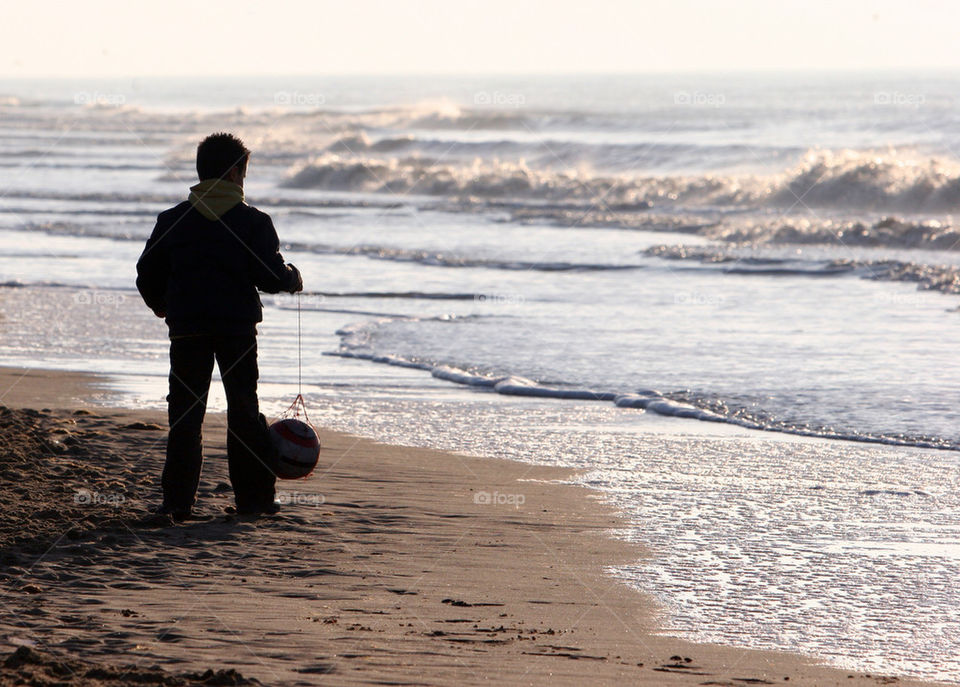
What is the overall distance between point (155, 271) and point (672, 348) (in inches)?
231

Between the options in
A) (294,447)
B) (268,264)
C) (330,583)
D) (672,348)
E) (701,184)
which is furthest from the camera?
(701,184)

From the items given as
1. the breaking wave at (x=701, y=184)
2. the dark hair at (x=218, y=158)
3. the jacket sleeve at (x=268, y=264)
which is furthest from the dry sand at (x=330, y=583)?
the breaking wave at (x=701, y=184)

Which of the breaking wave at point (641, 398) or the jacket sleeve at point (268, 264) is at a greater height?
the jacket sleeve at point (268, 264)

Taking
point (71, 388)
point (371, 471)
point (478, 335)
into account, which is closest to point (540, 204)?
point (478, 335)

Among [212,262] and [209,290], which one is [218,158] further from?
[209,290]

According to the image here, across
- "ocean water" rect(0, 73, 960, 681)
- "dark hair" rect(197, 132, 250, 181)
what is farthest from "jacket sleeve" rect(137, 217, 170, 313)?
"ocean water" rect(0, 73, 960, 681)

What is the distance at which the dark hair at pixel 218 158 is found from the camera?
5328 mm

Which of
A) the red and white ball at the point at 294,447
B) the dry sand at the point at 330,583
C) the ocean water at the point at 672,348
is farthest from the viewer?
the red and white ball at the point at 294,447

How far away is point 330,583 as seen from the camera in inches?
183

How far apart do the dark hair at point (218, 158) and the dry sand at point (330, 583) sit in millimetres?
1448

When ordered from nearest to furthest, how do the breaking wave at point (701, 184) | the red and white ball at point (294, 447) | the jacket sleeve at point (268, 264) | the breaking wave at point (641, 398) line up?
the jacket sleeve at point (268, 264) < the red and white ball at point (294, 447) < the breaking wave at point (641, 398) < the breaking wave at point (701, 184)

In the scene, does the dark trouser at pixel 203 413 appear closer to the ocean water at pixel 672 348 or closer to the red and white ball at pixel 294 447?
the red and white ball at pixel 294 447

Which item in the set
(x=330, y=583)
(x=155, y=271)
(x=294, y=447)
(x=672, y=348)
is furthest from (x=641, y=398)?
(x=330, y=583)

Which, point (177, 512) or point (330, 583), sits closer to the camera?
point (330, 583)
